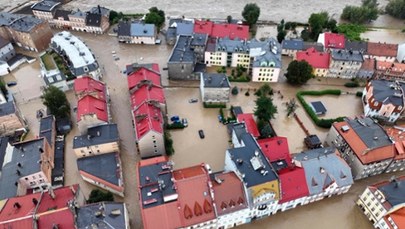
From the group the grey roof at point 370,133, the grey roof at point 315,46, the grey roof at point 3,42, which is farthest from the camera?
the grey roof at point 315,46

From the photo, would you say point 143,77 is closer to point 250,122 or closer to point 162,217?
point 250,122

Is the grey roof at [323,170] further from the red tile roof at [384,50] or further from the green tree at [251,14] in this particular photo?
the green tree at [251,14]

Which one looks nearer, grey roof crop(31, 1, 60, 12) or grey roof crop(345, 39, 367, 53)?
grey roof crop(345, 39, 367, 53)

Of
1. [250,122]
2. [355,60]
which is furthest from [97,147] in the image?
[355,60]

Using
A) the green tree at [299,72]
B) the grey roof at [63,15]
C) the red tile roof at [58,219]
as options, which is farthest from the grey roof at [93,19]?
the red tile roof at [58,219]

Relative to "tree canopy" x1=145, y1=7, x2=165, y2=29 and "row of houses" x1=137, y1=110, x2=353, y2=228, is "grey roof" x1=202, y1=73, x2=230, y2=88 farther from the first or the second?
"tree canopy" x1=145, y1=7, x2=165, y2=29

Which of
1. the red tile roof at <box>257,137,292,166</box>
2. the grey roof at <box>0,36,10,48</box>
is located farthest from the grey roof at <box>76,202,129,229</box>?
the grey roof at <box>0,36,10,48</box>
